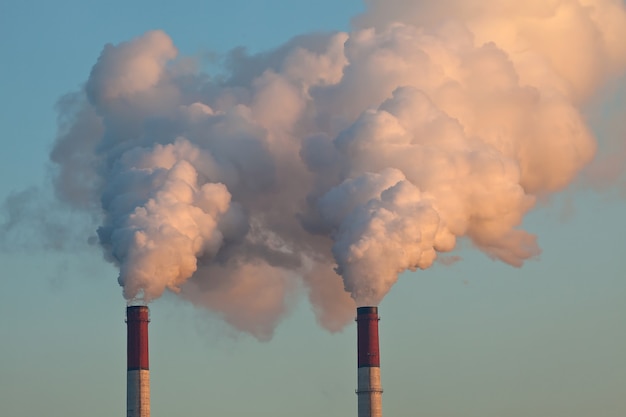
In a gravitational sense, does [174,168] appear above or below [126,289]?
above

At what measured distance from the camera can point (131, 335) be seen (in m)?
73.6

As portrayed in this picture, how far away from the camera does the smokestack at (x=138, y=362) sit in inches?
2891

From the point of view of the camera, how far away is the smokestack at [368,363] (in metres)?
72.9

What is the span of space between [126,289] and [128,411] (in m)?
6.37

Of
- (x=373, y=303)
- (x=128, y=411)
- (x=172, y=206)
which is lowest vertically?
(x=128, y=411)

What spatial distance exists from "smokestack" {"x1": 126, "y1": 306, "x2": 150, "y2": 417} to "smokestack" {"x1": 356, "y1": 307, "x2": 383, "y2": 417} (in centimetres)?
1104

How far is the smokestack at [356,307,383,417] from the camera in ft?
239

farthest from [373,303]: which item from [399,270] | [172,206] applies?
[172,206]

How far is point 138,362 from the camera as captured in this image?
73.4 meters

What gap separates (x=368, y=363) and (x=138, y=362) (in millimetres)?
11850

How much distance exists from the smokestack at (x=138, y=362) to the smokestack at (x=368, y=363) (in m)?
11.0

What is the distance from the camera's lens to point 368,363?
72812 mm

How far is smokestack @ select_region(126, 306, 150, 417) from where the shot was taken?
73.4 metres

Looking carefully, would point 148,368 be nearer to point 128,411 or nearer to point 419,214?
point 128,411
